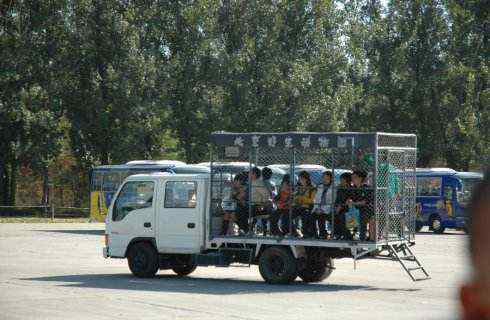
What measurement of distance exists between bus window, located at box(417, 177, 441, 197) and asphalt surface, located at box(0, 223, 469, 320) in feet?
73.1

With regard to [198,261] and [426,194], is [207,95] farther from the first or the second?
[198,261]

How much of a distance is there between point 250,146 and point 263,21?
4791 centimetres

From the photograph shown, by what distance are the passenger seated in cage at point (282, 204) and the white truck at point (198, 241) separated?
300 millimetres

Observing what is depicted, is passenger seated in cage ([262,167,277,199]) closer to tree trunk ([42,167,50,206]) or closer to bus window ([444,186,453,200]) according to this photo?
bus window ([444,186,453,200])

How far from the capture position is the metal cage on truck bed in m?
19.8

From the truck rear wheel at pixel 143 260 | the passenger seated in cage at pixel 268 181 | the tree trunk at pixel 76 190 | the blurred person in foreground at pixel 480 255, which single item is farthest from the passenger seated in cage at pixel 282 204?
the tree trunk at pixel 76 190

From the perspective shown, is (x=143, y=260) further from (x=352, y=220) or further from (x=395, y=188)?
(x=395, y=188)

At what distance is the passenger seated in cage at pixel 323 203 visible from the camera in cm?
2018

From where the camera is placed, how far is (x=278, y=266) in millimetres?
19875

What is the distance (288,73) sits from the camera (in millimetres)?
67250

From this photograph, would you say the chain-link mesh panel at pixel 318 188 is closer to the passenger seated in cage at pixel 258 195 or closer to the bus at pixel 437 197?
the passenger seated in cage at pixel 258 195

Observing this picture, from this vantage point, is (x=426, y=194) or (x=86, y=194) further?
(x=86, y=194)

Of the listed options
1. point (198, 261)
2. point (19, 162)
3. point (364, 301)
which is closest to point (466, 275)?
point (364, 301)

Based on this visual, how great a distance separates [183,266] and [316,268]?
292cm
